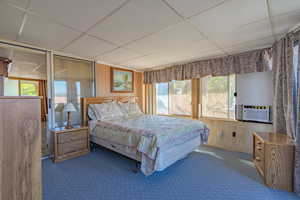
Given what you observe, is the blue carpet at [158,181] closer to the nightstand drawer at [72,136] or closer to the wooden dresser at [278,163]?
the wooden dresser at [278,163]

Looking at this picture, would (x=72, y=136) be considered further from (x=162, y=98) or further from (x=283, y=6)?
(x=283, y=6)

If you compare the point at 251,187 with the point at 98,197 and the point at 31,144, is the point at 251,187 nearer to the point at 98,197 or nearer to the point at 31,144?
the point at 98,197

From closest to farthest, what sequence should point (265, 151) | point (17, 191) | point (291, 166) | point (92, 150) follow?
point (17, 191) < point (291, 166) < point (265, 151) < point (92, 150)

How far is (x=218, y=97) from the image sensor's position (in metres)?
3.55

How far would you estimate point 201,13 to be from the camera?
5.33 feet

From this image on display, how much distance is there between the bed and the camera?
78.8 inches

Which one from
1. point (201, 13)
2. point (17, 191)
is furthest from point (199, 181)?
point (201, 13)

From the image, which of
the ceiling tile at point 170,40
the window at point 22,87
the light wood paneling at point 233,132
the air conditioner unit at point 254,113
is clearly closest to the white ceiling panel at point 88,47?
the ceiling tile at point 170,40

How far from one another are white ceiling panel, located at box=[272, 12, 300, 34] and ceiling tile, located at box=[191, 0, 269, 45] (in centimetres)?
17

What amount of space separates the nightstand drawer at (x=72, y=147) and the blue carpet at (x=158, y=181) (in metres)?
0.21

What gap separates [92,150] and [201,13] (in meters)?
3.32

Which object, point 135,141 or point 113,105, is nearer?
point 135,141

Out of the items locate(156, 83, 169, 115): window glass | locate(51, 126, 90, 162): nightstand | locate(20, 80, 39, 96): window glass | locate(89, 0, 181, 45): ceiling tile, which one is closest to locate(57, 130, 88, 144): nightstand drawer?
locate(51, 126, 90, 162): nightstand

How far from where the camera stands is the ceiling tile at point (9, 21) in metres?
1.54
